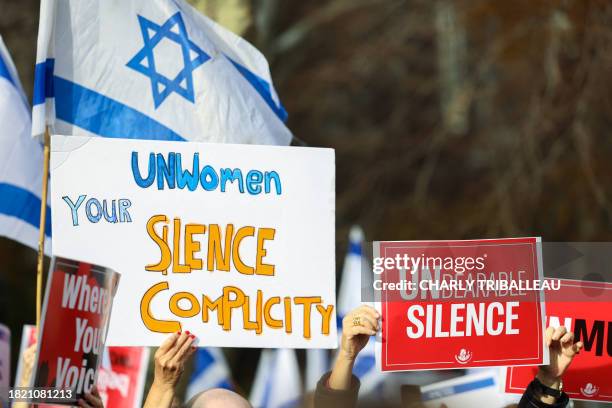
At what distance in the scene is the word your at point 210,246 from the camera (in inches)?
155

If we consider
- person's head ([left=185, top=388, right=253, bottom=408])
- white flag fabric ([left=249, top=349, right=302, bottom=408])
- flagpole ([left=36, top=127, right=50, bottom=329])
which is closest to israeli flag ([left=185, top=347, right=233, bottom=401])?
white flag fabric ([left=249, top=349, right=302, bottom=408])

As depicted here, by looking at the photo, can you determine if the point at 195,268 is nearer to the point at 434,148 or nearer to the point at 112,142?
the point at 112,142

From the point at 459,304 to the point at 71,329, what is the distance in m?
1.30

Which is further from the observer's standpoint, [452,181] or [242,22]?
[452,181]

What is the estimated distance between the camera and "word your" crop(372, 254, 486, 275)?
3.90 m

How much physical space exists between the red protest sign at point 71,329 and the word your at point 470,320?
3.51ft

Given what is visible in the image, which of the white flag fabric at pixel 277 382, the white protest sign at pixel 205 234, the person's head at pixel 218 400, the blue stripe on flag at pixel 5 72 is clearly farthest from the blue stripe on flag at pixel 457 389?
the blue stripe on flag at pixel 5 72

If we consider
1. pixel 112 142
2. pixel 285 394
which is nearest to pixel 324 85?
pixel 285 394

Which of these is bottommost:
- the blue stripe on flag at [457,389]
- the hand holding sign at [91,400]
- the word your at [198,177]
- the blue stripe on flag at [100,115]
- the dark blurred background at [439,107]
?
the hand holding sign at [91,400]

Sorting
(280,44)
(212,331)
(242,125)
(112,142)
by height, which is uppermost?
(280,44)

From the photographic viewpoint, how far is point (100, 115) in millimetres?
4832

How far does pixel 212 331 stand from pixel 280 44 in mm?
7902

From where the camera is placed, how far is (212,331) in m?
3.90

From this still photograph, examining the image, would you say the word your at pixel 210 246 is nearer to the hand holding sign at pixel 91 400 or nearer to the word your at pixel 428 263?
the word your at pixel 428 263
